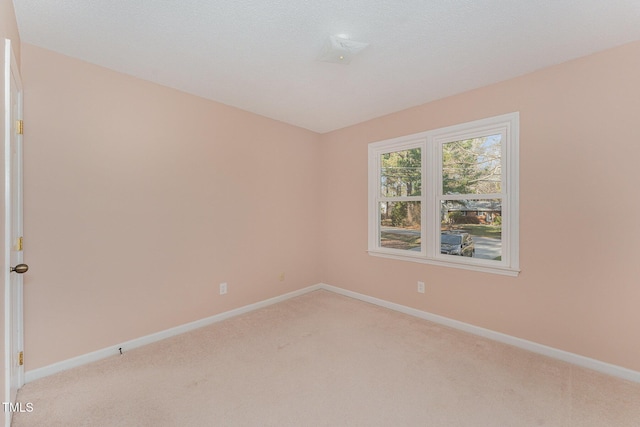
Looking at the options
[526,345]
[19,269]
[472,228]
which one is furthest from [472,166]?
[19,269]

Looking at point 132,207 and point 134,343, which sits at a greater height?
point 132,207

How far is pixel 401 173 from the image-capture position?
3469 mm

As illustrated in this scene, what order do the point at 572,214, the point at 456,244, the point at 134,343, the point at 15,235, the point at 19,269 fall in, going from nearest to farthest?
the point at 19,269 < the point at 15,235 < the point at 572,214 < the point at 134,343 < the point at 456,244

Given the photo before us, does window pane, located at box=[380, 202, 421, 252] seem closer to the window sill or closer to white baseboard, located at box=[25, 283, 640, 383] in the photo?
the window sill

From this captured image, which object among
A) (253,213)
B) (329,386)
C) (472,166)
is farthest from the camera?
(253,213)

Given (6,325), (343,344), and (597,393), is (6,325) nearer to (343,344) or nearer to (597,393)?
(343,344)

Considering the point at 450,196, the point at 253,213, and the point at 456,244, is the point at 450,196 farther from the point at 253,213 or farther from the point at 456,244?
the point at 253,213

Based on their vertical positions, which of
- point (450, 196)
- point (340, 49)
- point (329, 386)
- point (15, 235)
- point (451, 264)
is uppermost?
point (340, 49)

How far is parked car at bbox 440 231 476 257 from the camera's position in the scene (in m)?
2.90

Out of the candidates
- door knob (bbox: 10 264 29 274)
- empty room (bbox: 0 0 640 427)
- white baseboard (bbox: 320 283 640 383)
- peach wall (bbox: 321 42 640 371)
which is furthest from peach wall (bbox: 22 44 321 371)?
peach wall (bbox: 321 42 640 371)

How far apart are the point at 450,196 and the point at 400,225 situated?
2.38 ft

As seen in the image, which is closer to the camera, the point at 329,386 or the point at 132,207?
the point at 329,386

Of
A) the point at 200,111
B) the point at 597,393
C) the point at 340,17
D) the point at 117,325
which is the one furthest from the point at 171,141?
the point at 597,393

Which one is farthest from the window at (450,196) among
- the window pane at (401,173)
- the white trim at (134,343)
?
the white trim at (134,343)
